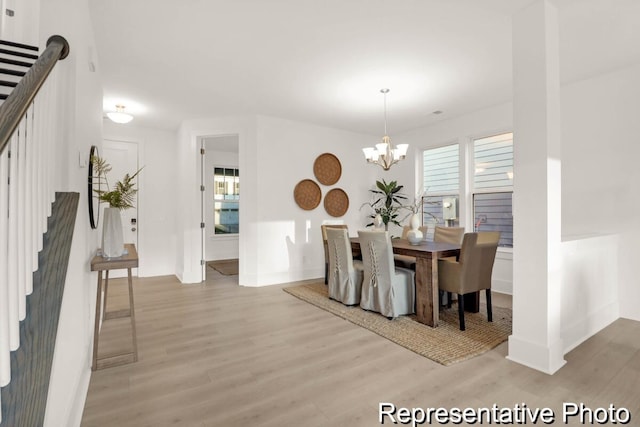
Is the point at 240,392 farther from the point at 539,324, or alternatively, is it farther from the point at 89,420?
the point at 539,324

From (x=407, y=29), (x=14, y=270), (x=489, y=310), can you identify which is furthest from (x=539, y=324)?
(x=14, y=270)

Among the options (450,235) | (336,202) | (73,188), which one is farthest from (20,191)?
(336,202)

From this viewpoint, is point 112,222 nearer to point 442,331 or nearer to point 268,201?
point 268,201

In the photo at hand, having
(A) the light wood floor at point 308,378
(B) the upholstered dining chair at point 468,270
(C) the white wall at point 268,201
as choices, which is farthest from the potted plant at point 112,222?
(B) the upholstered dining chair at point 468,270

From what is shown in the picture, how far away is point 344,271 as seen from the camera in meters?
3.85

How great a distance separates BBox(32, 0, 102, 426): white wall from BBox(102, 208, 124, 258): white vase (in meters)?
0.12

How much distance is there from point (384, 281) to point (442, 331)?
73 centimetres

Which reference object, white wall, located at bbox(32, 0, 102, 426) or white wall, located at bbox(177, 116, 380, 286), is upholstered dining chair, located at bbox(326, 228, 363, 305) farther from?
white wall, located at bbox(32, 0, 102, 426)

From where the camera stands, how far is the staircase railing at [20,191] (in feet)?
2.60

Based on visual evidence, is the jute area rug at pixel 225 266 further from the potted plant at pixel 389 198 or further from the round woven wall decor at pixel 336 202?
the potted plant at pixel 389 198

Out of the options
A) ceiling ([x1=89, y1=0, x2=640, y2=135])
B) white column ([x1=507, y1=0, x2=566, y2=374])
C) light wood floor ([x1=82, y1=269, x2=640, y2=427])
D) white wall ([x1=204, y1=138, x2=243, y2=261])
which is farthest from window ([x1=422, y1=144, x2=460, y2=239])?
white wall ([x1=204, y1=138, x2=243, y2=261])

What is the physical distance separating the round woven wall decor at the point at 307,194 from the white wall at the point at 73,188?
3.22 m

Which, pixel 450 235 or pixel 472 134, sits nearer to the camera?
pixel 450 235

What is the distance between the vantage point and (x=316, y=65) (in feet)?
10.7
